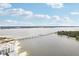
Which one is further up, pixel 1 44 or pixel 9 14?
pixel 9 14

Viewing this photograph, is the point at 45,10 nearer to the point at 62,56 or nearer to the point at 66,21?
the point at 66,21

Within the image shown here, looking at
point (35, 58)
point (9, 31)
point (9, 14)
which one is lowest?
point (35, 58)

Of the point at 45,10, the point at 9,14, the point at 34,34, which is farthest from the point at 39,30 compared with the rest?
the point at 9,14

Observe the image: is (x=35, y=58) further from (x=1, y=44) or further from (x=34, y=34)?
(x=1, y=44)

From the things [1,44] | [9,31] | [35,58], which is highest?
[9,31]

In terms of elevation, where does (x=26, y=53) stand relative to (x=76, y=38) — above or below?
below

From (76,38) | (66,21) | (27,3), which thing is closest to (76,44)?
(76,38)
